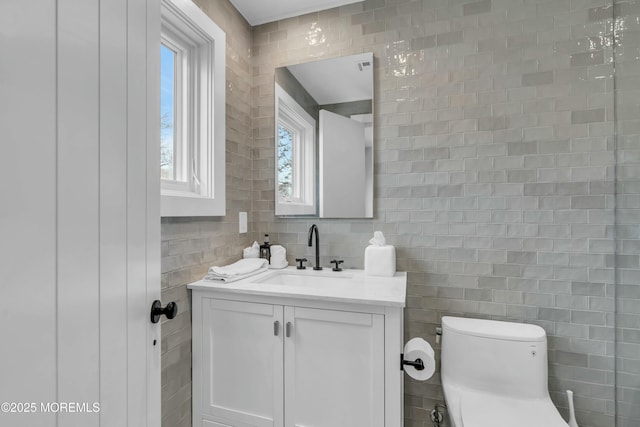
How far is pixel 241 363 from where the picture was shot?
148 cm

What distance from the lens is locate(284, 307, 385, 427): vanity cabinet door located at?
50.9 inches

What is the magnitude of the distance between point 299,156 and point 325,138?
0.71ft

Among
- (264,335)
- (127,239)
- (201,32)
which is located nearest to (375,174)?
(264,335)

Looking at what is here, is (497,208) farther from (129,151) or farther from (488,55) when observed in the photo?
(129,151)

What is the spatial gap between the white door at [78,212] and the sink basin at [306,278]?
3.12 ft

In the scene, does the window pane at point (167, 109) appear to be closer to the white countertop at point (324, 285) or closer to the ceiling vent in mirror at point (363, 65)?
the white countertop at point (324, 285)

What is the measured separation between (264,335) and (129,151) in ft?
3.29

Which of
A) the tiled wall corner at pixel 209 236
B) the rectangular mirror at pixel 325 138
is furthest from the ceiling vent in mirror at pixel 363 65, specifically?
the tiled wall corner at pixel 209 236

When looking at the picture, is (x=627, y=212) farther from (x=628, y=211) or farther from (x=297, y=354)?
(x=297, y=354)

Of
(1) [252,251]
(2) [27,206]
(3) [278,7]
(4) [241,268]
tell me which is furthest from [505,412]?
(3) [278,7]

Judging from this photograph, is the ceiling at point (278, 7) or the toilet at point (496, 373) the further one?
the ceiling at point (278, 7)

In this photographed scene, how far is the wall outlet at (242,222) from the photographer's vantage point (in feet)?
6.50

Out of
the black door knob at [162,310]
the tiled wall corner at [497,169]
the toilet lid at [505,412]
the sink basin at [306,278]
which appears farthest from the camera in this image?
the sink basin at [306,278]

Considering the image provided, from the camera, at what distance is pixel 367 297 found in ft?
4.22
